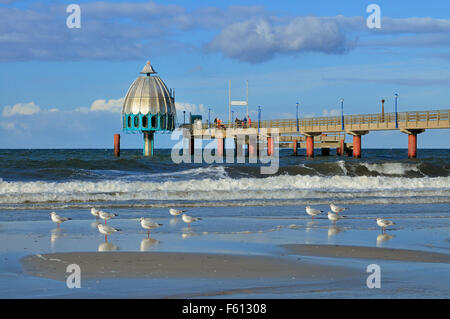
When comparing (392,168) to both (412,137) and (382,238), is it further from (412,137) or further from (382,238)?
(382,238)

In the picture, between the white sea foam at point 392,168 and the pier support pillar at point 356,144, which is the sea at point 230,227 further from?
the pier support pillar at point 356,144

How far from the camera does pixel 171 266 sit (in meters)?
10.1

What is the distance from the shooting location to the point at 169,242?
41.7 feet

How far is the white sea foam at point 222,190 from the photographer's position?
918 inches

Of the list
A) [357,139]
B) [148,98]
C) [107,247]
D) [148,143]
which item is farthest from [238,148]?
[107,247]

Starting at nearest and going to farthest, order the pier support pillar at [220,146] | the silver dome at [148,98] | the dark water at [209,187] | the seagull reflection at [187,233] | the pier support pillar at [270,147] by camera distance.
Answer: the seagull reflection at [187,233]
the dark water at [209,187]
the silver dome at [148,98]
the pier support pillar at [270,147]
the pier support pillar at [220,146]

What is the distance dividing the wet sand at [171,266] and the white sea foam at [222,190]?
37.7ft

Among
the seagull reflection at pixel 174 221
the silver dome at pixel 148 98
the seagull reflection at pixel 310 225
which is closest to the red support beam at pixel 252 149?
the silver dome at pixel 148 98

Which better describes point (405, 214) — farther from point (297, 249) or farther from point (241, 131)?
point (241, 131)

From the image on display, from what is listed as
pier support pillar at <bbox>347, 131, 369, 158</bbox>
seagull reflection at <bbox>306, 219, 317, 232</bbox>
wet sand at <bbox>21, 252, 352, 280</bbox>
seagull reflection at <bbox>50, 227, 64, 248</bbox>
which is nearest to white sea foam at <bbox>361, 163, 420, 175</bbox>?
pier support pillar at <bbox>347, 131, 369, 158</bbox>

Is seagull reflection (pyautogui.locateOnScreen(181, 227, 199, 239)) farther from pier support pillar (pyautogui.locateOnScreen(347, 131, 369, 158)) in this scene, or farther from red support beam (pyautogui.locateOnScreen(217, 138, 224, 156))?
red support beam (pyautogui.locateOnScreen(217, 138, 224, 156))

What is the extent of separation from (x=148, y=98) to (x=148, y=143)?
4637 mm

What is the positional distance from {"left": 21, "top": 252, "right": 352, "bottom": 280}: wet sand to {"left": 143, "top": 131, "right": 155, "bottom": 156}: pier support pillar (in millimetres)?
Answer: 55087
